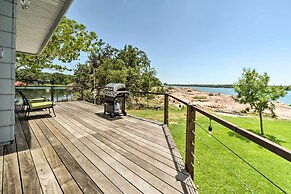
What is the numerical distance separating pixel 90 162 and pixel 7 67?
83.8 inches

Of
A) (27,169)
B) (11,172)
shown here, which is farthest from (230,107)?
(11,172)

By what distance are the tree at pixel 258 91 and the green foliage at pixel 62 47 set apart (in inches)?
400

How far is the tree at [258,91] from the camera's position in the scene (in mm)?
7868

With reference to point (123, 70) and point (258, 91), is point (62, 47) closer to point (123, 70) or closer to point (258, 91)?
point (123, 70)

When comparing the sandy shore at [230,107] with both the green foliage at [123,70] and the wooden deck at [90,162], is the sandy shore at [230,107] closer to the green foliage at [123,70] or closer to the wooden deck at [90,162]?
the green foliage at [123,70]

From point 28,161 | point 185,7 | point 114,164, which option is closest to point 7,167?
point 28,161

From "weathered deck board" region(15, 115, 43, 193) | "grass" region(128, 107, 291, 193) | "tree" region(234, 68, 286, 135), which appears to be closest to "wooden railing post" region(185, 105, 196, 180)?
"grass" region(128, 107, 291, 193)

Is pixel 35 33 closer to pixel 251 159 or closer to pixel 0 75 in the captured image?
pixel 0 75

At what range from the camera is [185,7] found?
8766 millimetres

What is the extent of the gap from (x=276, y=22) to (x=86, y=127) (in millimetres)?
10944

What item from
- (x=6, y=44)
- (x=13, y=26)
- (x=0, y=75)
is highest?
(x=13, y=26)

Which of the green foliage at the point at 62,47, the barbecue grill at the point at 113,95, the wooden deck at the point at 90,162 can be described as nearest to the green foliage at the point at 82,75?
the green foliage at the point at 62,47

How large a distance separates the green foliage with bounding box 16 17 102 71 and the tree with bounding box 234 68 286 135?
10.2 meters

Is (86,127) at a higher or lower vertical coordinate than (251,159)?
higher
